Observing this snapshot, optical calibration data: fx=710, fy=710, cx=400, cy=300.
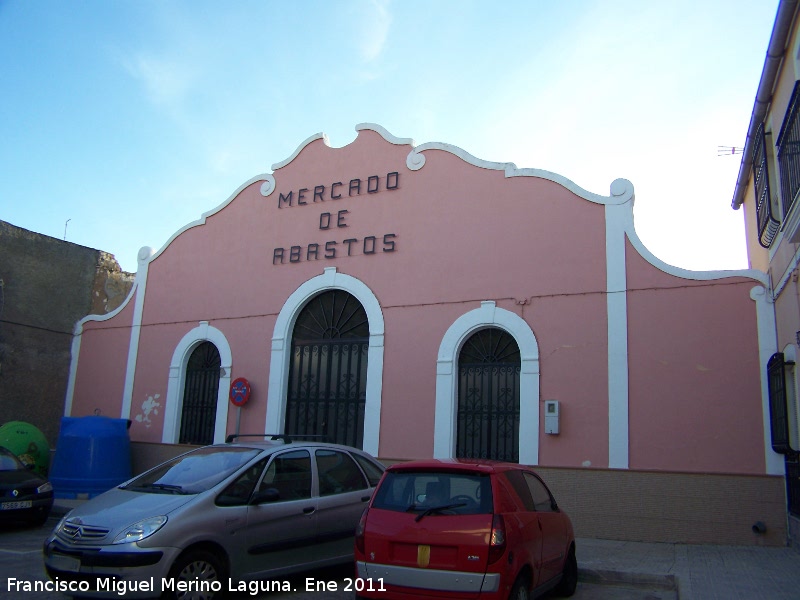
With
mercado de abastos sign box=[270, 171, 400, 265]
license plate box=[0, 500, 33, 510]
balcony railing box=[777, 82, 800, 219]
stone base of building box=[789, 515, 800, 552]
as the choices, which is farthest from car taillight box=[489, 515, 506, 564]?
mercado de abastos sign box=[270, 171, 400, 265]

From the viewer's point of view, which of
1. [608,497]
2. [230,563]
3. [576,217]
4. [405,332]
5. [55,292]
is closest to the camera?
[230,563]

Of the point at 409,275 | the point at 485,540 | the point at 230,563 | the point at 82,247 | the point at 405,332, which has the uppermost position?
the point at 82,247

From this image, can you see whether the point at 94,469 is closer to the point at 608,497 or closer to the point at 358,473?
the point at 358,473

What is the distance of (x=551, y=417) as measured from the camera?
35.9 ft

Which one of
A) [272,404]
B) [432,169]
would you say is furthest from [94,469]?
[432,169]

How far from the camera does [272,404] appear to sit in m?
13.7

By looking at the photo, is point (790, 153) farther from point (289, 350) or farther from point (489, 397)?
point (289, 350)

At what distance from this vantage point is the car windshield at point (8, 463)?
36.5 feet

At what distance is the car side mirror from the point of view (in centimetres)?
671

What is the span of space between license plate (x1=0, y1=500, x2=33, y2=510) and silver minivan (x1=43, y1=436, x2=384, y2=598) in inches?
164

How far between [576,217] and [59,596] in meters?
8.87

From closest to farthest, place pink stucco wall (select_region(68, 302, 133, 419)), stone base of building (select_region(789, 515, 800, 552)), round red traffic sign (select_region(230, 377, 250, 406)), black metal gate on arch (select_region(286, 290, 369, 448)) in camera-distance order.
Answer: stone base of building (select_region(789, 515, 800, 552)), black metal gate on arch (select_region(286, 290, 369, 448)), round red traffic sign (select_region(230, 377, 250, 406)), pink stucco wall (select_region(68, 302, 133, 419))

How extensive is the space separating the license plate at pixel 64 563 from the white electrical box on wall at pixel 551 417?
705 cm

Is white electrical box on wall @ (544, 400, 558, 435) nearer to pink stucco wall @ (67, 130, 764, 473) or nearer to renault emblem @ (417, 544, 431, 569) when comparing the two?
pink stucco wall @ (67, 130, 764, 473)
